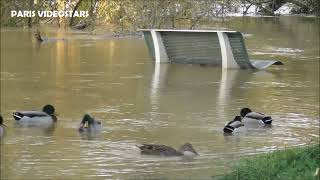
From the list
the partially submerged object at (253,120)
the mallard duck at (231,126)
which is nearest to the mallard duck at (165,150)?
the mallard duck at (231,126)

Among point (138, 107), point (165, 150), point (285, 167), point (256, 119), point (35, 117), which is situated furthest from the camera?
point (138, 107)

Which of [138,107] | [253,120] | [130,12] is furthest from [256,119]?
[130,12]

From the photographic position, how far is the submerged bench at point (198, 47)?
2034cm

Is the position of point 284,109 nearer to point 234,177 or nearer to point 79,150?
point 79,150

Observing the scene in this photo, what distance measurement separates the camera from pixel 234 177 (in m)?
6.92

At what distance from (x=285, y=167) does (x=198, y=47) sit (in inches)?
595

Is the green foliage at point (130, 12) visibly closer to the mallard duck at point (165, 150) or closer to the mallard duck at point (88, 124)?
the mallard duck at point (88, 124)

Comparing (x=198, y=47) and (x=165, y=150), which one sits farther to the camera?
(x=198, y=47)

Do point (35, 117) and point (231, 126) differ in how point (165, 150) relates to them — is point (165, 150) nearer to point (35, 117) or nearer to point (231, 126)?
point (231, 126)

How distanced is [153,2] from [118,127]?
2094 cm

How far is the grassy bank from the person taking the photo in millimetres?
6641

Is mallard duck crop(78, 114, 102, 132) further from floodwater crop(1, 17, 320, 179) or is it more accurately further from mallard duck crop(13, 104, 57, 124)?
mallard duck crop(13, 104, 57, 124)

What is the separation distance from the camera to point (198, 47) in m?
22.0

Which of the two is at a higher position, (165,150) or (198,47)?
(198,47)
